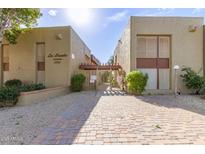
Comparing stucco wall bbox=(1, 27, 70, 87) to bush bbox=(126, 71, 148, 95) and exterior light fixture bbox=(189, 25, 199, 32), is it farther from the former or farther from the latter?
exterior light fixture bbox=(189, 25, 199, 32)

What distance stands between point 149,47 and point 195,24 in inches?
166

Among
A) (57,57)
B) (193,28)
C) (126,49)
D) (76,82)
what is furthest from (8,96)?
(193,28)

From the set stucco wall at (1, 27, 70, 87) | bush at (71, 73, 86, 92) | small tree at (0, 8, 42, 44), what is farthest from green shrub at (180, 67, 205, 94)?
small tree at (0, 8, 42, 44)

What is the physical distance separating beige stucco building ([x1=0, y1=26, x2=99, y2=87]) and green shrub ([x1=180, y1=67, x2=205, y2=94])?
10016 mm

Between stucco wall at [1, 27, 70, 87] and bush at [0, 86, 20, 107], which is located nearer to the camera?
bush at [0, 86, 20, 107]

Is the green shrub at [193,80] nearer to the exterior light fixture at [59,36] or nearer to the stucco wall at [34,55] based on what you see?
the stucco wall at [34,55]

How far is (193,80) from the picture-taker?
55.1 feet

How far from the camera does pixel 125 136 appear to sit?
5820mm

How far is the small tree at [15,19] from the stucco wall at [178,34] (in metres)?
7.99

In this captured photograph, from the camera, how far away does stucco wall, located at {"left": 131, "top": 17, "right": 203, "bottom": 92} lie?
17.8 m

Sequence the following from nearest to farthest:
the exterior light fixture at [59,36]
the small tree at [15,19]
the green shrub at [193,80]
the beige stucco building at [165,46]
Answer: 1. the small tree at [15,19]
2. the green shrub at [193,80]
3. the beige stucco building at [165,46]
4. the exterior light fixture at [59,36]

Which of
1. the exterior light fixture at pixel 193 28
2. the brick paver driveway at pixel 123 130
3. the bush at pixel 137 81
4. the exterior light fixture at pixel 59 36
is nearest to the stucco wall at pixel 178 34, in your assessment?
the exterior light fixture at pixel 193 28

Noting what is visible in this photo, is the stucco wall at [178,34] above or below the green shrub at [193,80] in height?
above

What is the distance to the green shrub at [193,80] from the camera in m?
16.7
